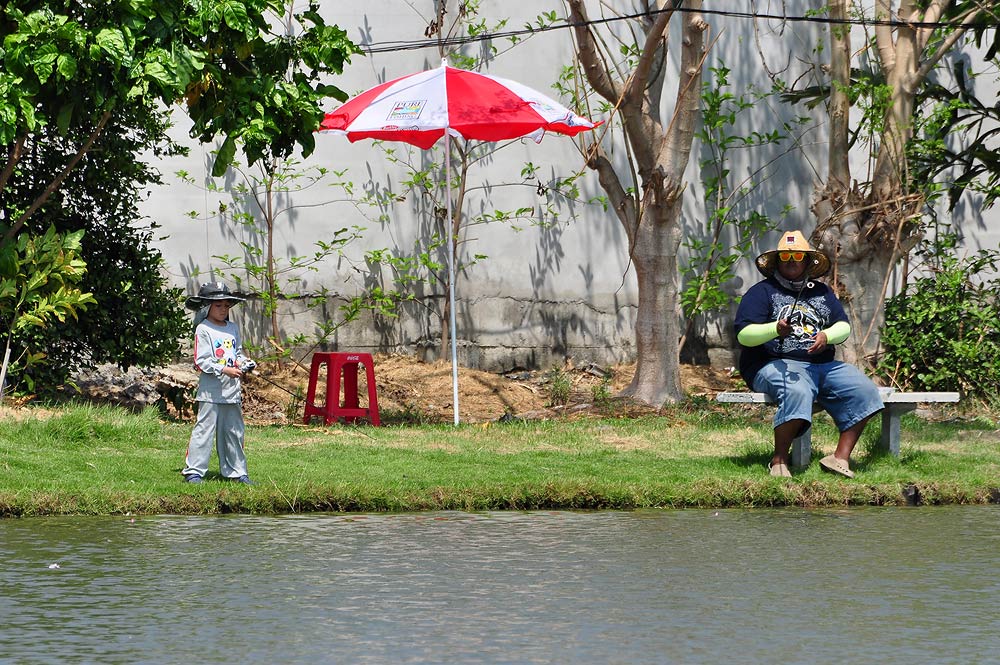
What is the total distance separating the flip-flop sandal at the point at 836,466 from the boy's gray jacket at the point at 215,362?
400 cm

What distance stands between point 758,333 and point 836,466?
105 cm

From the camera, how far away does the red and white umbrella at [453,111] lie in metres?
11.7

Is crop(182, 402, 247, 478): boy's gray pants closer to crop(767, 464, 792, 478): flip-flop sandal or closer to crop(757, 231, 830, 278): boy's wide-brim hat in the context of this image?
crop(767, 464, 792, 478): flip-flop sandal

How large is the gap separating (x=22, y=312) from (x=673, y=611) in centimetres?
786

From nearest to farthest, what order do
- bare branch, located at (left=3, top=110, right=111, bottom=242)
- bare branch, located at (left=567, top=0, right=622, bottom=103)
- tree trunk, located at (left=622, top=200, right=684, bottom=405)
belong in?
bare branch, located at (left=3, top=110, right=111, bottom=242) → bare branch, located at (left=567, top=0, right=622, bottom=103) → tree trunk, located at (left=622, top=200, right=684, bottom=405)

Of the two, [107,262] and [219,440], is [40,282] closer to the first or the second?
[107,262]

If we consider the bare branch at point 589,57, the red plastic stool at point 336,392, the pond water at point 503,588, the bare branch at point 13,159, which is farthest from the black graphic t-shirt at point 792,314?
the bare branch at point 13,159

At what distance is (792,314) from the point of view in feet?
32.2

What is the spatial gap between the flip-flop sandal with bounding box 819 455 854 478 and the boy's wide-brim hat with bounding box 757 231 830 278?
4.56 feet

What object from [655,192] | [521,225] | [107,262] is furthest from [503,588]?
[521,225]

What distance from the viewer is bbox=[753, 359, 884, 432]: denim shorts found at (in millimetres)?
9484

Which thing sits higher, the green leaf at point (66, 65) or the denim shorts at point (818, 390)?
the green leaf at point (66, 65)

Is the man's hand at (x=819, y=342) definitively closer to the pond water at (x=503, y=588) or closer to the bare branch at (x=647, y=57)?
the pond water at (x=503, y=588)

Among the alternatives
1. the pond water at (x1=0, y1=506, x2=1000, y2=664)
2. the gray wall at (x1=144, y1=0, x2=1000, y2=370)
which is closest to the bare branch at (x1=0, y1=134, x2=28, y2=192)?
the gray wall at (x1=144, y1=0, x2=1000, y2=370)
